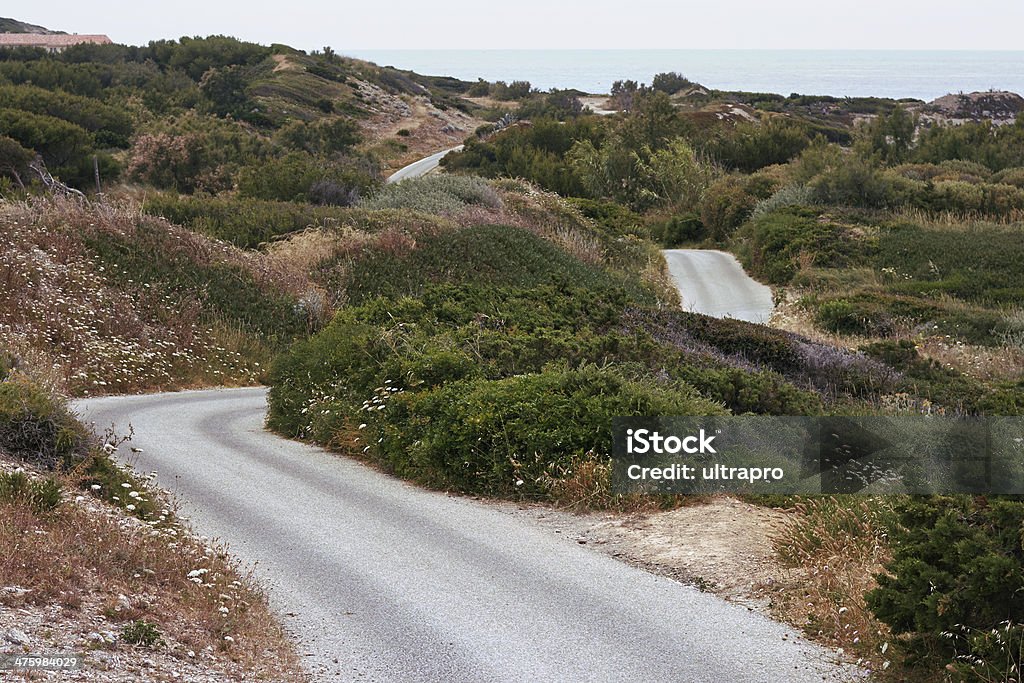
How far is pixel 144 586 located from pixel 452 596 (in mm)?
2050

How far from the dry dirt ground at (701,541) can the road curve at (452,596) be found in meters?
0.20

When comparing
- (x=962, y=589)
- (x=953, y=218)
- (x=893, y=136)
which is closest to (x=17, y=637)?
(x=962, y=589)

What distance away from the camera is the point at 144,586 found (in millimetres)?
6848

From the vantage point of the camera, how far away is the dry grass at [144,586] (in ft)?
20.3

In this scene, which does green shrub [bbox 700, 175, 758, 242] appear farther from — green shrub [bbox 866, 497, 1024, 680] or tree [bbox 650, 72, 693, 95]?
tree [bbox 650, 72, 693, 95]

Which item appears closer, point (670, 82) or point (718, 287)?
point (718, 287)

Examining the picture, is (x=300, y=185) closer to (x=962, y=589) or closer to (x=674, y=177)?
(x=674, y=177)

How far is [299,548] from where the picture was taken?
8.95 m

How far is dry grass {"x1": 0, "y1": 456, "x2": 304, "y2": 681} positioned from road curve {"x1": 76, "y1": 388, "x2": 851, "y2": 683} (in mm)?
288

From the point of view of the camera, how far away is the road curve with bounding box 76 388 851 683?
20.8 feet

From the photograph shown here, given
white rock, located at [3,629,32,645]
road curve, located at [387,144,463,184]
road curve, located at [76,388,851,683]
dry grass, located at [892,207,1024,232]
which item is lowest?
road curve, located at [76,388,851,683]

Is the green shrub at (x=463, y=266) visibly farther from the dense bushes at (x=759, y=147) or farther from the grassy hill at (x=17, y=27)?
the grassy hill at (x=17, y=27)

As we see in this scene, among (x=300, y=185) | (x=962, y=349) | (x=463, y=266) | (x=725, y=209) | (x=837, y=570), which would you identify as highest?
(x=300, y=185)

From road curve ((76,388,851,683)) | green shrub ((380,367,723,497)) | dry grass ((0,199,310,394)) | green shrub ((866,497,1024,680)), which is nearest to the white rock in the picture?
road curve ((76,388,851,683))
